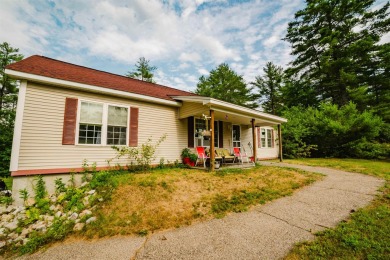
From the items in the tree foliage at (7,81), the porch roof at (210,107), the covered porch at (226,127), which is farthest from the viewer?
the tree foliage at (7,81)

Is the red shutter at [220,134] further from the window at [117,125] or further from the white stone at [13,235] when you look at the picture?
the white stone at [13,235]

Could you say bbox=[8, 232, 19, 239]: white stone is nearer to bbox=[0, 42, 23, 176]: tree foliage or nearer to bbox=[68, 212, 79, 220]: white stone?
bbox=[68, 212, 79, 220]: white stone

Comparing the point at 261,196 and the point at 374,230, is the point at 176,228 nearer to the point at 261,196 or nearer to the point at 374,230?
the point at 261,196

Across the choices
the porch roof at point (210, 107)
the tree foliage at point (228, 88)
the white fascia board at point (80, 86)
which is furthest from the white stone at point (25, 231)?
the tree foliage at point (228, 88)

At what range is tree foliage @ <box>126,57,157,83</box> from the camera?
23828 mm

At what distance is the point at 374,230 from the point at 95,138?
24.0ft

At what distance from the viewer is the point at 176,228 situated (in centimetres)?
339

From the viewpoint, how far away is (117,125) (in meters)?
6.55

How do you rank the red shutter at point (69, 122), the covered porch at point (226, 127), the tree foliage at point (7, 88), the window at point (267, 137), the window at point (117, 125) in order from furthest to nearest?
the tree foliage at point (7, 88), the window at point (267, 137), the covered porch at point (226, 127), the window at point (117, 125), the red shutter at point (69, 122)

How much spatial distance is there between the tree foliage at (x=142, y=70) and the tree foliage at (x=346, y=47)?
1890 cm

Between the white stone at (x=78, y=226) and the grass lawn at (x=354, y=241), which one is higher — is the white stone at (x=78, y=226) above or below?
below

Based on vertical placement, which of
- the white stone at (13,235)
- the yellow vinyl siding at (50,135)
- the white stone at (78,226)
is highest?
the yellow vinyl siding at (50,135)

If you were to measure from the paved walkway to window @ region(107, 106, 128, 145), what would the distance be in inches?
151

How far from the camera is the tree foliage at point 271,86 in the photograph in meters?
25.9
